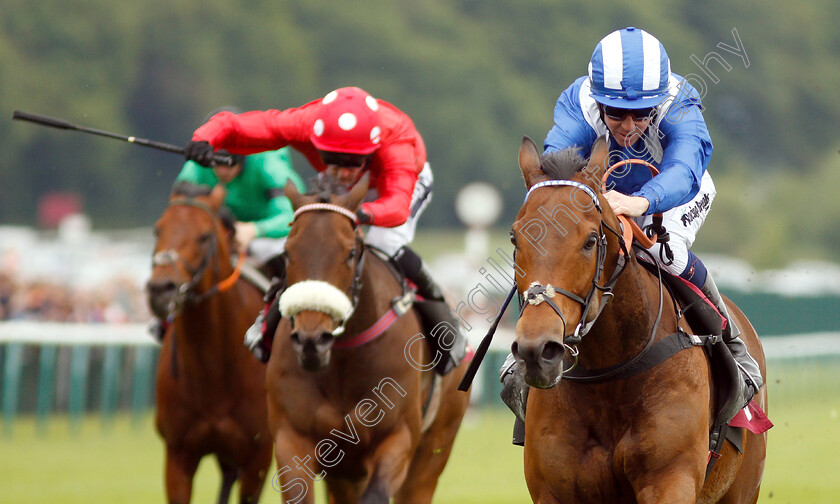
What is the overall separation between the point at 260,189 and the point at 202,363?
4.49 feet

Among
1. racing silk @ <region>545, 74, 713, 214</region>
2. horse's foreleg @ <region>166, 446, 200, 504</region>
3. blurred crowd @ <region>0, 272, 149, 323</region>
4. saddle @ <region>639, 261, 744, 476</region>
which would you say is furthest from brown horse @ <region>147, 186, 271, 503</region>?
blurred crowd @ <region>0, 272, 149, 323</region>

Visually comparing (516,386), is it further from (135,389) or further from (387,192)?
(135,389)

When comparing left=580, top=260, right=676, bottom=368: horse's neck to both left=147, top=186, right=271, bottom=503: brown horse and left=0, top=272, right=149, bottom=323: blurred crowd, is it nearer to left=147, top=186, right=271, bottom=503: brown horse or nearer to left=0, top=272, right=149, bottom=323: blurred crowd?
left=147, top=186, right=271, bottom=503: brown horse

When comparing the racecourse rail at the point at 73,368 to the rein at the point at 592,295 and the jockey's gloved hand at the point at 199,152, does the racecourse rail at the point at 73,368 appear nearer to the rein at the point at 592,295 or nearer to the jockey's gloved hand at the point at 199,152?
the jockey's gloved hand at the point at 199,152

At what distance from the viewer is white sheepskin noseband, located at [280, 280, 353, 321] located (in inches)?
193

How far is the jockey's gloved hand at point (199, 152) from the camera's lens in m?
A: 5.18

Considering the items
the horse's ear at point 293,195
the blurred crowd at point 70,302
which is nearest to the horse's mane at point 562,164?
the horse's ear at point 293,195

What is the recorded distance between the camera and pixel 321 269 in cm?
505

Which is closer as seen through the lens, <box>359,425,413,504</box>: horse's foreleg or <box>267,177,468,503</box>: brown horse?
<box>267,177,468,503</box>: brown horse

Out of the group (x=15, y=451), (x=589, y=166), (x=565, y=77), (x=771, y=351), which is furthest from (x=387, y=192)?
(x=565, y=77)

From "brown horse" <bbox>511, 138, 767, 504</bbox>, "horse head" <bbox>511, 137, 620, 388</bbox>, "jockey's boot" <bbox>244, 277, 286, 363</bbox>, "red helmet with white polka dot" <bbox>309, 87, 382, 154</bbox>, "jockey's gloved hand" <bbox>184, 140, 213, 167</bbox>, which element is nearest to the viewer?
"horse head" <bbox>511, 137, 620, 388</bbox>

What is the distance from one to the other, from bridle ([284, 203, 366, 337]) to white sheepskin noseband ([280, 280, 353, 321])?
86 millimetres

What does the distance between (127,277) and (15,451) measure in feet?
14.3

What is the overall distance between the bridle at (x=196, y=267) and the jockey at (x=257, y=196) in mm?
239
